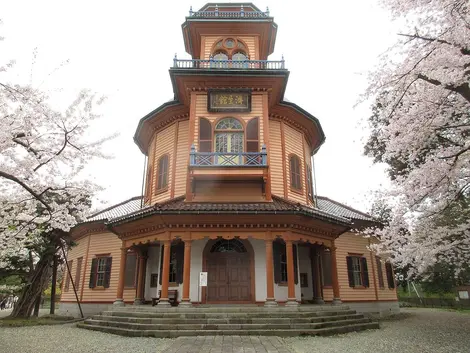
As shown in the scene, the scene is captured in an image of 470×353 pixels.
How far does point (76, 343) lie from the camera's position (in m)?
10.4

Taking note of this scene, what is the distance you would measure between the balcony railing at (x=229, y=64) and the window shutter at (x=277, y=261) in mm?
8884

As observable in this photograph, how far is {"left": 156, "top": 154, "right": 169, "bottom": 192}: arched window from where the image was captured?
728 inches

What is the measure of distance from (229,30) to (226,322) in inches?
620

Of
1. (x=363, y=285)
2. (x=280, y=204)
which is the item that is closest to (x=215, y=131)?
(x=280, y=204)

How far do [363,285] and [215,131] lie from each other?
41.0 ft

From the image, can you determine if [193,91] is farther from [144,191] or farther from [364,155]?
[364,155]

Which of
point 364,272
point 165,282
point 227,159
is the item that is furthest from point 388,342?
point 364,272

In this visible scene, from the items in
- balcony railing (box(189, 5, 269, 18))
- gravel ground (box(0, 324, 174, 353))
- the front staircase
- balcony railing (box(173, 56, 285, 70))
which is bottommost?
gravel ground (box(0, 324, 174, 353))

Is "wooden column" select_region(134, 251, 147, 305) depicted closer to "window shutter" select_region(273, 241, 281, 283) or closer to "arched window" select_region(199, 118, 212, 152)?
"arched window" select_region(199, 118, 212, 152)

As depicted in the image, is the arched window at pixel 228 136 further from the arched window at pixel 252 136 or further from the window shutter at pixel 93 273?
the window shutter at pixel 93 273

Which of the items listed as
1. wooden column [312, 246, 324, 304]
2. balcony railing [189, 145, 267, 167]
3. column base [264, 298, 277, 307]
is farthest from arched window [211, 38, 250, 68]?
column base [264, 298, 277, 307]

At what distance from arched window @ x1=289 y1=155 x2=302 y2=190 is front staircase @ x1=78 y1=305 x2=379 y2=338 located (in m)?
6.89

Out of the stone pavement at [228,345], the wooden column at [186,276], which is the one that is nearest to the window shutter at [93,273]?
the wooden column at [186,276]

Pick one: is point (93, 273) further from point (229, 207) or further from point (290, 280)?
point (290, 280)
